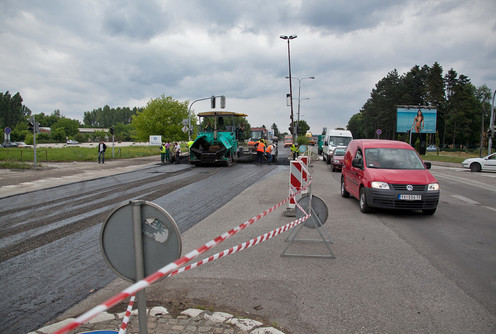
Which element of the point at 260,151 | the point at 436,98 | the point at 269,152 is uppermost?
the point at 436,98

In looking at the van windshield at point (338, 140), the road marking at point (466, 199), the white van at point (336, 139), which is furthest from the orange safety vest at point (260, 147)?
the road marking at point (466, 199)

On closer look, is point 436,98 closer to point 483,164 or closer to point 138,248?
point 483,164

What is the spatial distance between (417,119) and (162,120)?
38.3 metres

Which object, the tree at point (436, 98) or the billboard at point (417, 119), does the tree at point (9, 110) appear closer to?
the tree at point (436, 98)

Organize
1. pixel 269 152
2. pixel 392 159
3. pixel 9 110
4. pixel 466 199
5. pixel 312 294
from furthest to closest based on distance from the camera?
pixel 9 110, pixel 269 152, pixel 466 199, pixel 392 159, pixel 312 294

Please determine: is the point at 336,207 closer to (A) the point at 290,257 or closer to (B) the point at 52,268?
(A) the point at 290,257

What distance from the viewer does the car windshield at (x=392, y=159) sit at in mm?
9492

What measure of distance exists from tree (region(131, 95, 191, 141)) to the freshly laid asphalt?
187ft

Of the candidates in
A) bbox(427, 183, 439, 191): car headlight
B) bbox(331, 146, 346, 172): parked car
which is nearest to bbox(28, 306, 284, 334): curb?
bbox(427, 183, 439, 191): car headlight

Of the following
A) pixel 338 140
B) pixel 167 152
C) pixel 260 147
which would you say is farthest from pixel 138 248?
pixel 338 140

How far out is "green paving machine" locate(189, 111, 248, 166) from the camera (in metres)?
23.4

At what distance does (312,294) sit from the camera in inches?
166

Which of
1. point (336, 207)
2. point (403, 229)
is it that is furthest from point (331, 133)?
point (403, 229)

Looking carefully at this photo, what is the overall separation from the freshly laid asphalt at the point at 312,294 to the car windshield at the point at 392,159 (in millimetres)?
3251
